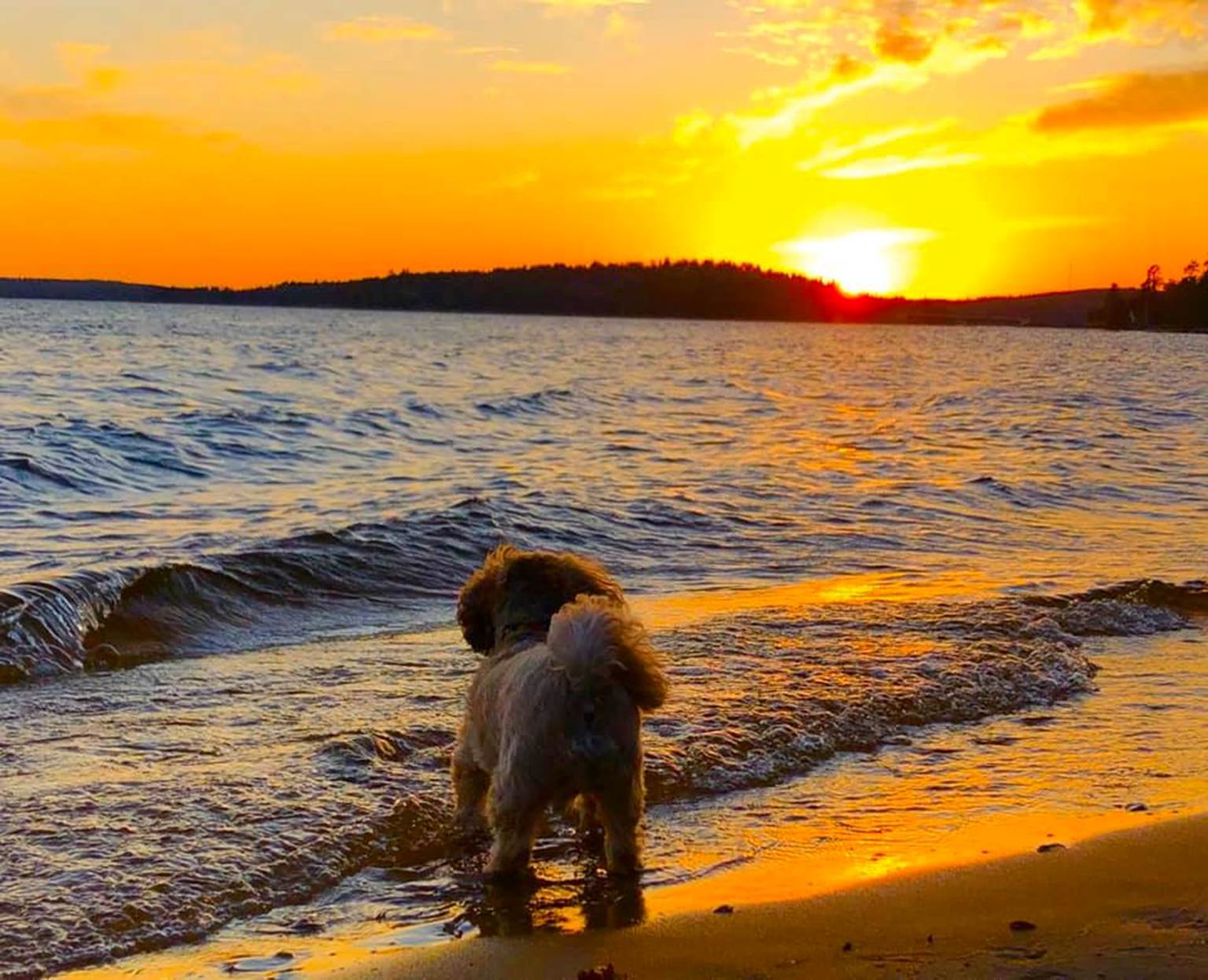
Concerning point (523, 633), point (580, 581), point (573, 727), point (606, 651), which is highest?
point (580, 581)

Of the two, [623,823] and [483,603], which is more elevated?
[483,603]

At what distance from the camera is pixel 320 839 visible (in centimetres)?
602

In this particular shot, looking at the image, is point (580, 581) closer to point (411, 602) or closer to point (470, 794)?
point (470, 794)

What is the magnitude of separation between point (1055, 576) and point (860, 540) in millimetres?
2657

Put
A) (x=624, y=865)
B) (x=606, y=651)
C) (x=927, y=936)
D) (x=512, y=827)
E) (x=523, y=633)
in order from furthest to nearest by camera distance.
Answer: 1. (x=523, y=633)
2. (x=624, y=865)
3. (x=512, y=827)
4. (x=606, y=651)
5. (x=927, y=936)

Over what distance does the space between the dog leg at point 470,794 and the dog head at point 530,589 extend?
557 millimetres

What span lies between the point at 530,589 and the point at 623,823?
119 centimetres

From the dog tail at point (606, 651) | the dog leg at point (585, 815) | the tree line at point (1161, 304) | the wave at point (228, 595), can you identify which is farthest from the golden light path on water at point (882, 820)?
the tree line at point (1161, 304)

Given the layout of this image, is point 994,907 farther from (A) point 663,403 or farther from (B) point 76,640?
(A) point 663,403

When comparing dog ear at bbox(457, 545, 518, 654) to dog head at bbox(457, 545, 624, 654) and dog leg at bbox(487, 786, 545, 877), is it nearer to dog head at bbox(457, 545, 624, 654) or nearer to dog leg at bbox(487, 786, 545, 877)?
dog head at bbox(457, 545, 624, 654)

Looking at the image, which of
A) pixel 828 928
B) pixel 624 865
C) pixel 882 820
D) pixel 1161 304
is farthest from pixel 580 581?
pixel 1161 304

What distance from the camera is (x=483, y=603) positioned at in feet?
21.4

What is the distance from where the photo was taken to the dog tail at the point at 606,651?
5.34 metres

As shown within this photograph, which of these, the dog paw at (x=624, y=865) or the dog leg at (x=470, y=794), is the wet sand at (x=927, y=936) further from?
the dog leg at (x=470, y=794)
